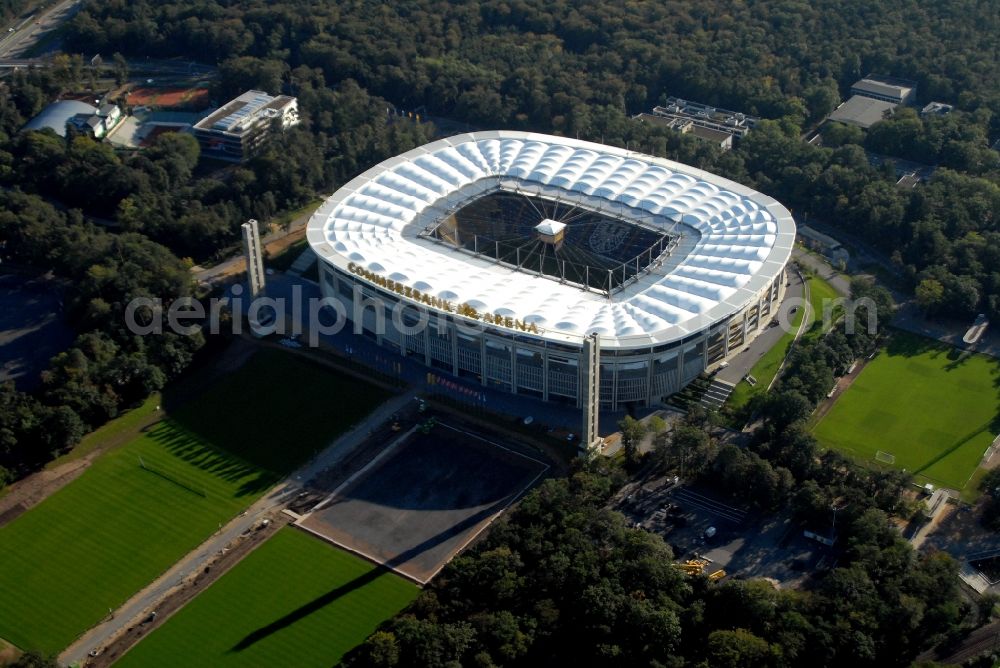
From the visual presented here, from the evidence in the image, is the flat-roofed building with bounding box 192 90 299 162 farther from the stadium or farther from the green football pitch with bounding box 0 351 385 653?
the green football pitch with bounding box 0 351 385 653

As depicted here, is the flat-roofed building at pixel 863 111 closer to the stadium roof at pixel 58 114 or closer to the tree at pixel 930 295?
the tree at pixel 930 295

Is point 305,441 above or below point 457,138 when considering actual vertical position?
below

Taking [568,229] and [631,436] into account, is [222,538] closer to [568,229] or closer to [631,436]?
[631,436]

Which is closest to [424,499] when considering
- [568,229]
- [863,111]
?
[568,229]

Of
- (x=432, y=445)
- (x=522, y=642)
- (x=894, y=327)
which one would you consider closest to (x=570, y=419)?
(x=432, y=445)

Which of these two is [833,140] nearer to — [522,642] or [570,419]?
[570,419]

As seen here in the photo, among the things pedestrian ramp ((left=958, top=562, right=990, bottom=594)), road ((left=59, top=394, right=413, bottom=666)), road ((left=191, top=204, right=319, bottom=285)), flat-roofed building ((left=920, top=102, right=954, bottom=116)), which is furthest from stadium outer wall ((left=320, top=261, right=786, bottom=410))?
flat-roofed building ((left=920, top=102, right=954, bottom=116))

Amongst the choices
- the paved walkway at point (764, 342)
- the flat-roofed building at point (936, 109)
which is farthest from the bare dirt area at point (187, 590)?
the flat-roofed building at point (936, 109)
